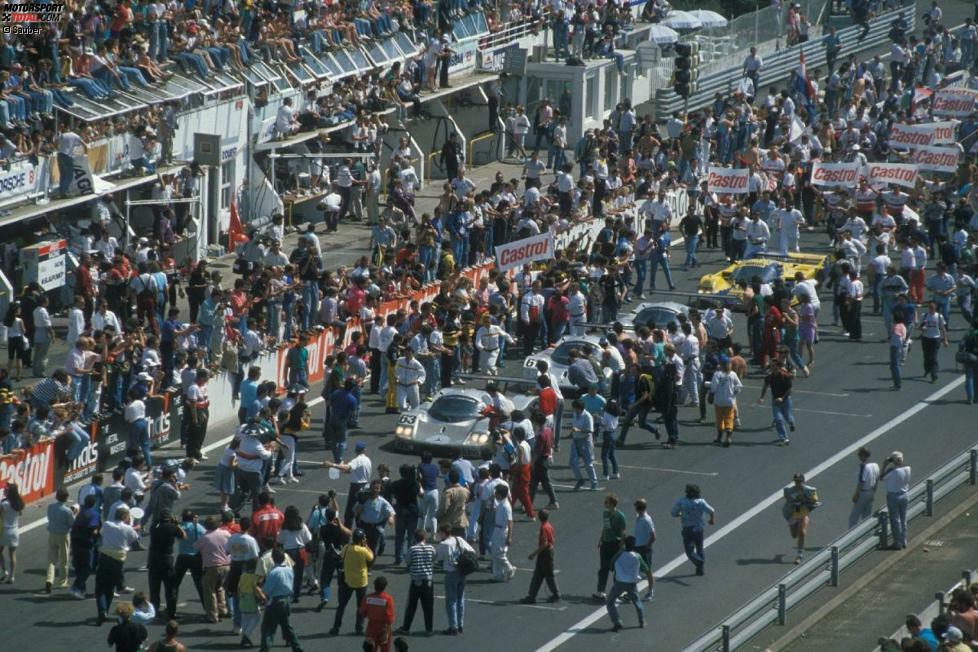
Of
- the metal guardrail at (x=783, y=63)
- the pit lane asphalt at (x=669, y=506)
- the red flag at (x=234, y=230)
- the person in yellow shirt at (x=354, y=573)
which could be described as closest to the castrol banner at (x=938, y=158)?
the pit lane asphalt at (x=669, y=506)

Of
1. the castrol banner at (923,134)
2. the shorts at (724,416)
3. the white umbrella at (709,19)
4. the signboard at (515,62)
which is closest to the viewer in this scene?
the shorts at (724,416)

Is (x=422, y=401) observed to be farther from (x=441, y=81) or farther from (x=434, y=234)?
(x=441, y=81)

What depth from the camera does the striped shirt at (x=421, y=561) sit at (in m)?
26.8

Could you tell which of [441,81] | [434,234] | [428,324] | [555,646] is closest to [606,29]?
[441,81]

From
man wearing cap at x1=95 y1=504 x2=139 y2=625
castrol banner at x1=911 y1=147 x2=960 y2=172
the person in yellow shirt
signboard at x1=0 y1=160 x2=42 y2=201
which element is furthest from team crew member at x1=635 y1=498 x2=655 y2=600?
castrol banner at x1=911 y1=147 x2=960 y2=172

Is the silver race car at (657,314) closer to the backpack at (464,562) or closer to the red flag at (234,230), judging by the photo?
the red flag at (234,230)

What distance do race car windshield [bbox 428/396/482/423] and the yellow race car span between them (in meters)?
8.56

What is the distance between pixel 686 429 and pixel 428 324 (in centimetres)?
493

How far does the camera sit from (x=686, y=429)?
36.6 metres

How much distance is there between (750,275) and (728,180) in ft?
16.4

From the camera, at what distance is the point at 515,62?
59.6 metres

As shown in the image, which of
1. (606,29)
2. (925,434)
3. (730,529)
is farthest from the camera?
(606,29)

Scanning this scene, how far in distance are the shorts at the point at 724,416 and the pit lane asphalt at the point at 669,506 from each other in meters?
0.44

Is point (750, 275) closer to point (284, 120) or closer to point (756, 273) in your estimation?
point (756, 273)
